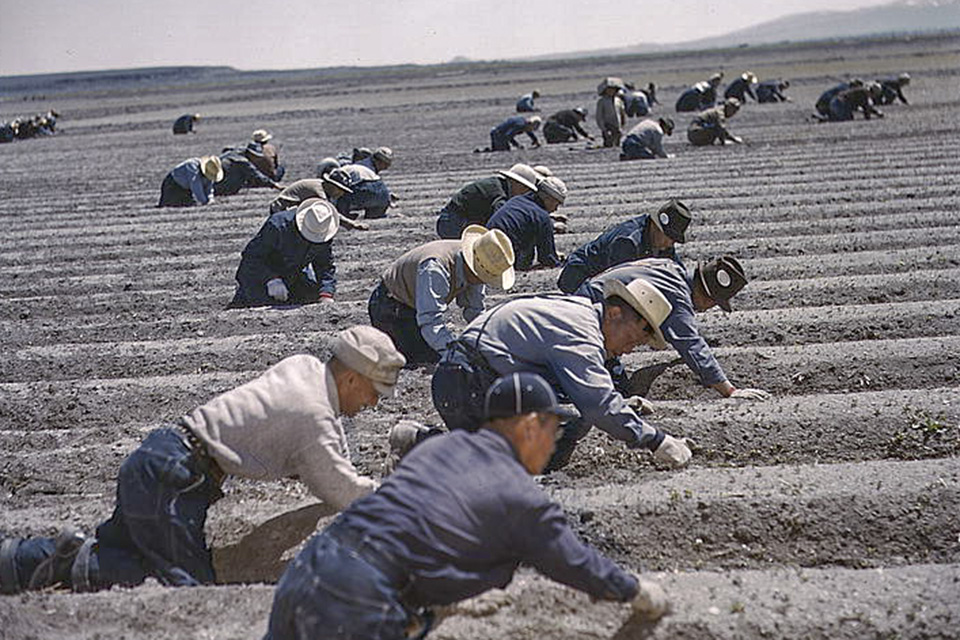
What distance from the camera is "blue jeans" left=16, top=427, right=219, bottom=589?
3188 millimetres

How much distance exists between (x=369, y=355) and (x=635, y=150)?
37.4ft

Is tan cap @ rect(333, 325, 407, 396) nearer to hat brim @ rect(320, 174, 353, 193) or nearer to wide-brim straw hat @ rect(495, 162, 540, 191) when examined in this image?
wide-brim straw hat @ rect(495, 162, 540, 191)

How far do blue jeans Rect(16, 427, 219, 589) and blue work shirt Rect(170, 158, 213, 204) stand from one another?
8.80m

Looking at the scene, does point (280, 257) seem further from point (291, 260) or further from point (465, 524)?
point (465, 524)

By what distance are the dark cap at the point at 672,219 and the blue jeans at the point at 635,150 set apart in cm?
868

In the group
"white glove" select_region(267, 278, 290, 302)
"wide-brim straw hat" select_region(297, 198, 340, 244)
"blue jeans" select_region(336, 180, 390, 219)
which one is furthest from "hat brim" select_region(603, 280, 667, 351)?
"blue jeans" select_region(336, 180, 390, 219)

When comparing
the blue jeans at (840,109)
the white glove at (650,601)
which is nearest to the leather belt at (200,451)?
the white glove at (650,601)

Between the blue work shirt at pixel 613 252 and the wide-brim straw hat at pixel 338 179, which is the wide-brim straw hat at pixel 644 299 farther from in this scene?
the wide-brim straw hat at pixel 338 179

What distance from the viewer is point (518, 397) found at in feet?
8.13

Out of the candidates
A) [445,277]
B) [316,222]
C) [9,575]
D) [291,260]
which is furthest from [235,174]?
[9,575]

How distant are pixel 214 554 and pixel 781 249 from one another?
218 inches

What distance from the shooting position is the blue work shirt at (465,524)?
2.37 meters

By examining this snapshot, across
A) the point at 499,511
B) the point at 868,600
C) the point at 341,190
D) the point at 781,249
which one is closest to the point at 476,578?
the point at 499,511

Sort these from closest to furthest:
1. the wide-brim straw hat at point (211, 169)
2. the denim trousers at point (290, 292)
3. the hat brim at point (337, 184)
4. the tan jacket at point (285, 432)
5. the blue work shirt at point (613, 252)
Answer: the tan jacket at point (285, 432) < the blue work shirt at point (613, 252) < the denim trousers at point (290, 292) < the hat brim at point (337, 184) < the wide-brim straw hat at point (211, 169)
